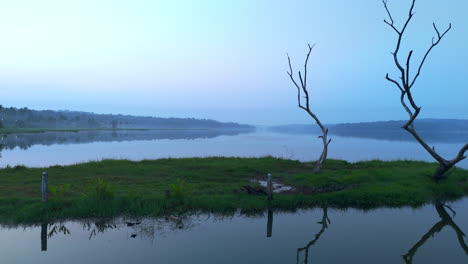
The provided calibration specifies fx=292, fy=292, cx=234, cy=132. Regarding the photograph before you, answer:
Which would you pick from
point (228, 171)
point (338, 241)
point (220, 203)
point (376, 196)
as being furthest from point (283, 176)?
point (338, 241)

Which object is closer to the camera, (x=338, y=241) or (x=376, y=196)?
(x=338, y=241)

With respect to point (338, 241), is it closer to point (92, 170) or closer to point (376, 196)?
point (376, 196)

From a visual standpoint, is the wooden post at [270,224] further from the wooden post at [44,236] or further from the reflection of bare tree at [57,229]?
the wooden post at [44,236]

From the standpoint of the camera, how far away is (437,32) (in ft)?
59.6

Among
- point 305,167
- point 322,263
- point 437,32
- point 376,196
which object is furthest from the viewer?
point 305,167

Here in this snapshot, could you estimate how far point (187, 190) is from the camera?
14688 millimetres

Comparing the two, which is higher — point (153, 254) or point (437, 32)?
point (437, 32)

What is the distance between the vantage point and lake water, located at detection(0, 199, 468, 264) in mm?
9102

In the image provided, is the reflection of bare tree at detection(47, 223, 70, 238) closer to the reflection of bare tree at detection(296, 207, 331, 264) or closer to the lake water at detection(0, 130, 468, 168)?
the reflection of bare tree at detection(296, 207, 331, 264)

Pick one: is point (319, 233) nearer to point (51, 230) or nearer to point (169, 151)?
point (51, 230)

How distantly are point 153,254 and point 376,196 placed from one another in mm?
12069

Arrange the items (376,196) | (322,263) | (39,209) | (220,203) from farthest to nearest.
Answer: (376,196)
(220,203)
(39,209)
(322,263)

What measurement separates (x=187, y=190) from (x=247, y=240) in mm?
5138

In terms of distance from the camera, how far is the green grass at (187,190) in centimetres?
1262
